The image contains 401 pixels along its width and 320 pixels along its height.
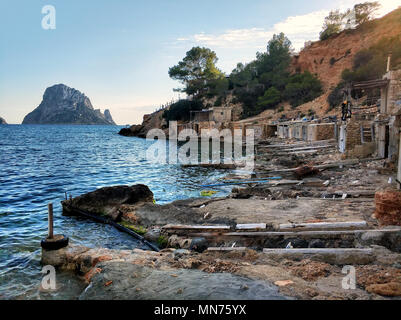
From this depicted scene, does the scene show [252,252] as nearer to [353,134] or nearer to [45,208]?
[45,208]

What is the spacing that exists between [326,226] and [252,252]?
1.96 metres

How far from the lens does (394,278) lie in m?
4.51

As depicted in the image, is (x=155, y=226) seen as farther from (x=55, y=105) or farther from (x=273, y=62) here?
(x=55, y=105)

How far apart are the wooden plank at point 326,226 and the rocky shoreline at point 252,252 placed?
0.02 metres

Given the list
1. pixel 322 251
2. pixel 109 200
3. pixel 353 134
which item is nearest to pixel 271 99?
pixel 353 134

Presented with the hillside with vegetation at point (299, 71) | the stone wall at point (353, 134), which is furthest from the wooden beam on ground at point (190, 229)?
the hillside with vegetation at point (299, 71)

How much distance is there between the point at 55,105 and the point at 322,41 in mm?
181712

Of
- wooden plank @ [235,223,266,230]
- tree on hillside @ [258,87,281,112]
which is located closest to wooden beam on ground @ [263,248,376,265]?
wooden plank @ [235,223,266,230]

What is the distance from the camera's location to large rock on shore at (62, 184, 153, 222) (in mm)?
11656

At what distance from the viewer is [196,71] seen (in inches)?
2975

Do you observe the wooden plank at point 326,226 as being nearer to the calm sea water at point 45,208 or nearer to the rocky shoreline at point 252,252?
the rocky shoreline at point 252,252
